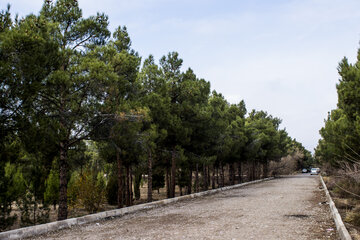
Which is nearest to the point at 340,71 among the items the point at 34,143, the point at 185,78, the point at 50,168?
Answer: the point at 185,78

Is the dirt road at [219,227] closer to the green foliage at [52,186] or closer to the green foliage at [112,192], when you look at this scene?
the green foliage at [52,186]

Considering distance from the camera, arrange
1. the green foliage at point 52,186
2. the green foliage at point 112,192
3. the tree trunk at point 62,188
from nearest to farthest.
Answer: the tree trunk at point 62,188, the green foliage at point 52,186, the green foliage at point 112,192

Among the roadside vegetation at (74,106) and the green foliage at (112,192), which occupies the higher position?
the roadside vegetation at (74,106)

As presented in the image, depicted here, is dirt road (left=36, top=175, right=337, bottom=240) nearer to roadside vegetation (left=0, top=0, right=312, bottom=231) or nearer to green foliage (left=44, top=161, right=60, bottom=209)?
roadside vegetation (left=0, top=0, right=312, bottom=231)

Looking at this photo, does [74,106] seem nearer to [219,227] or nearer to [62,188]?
[62,188]

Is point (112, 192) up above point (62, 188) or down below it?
below

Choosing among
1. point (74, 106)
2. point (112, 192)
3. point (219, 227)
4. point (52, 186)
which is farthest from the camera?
point (112, 192)

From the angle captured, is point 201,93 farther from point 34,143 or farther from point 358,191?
point 34,143

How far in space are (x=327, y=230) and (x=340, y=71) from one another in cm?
883

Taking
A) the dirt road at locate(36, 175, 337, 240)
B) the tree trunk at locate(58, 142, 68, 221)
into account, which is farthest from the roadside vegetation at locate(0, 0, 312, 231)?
the dirt road at locate(36, 175, 337, 240)

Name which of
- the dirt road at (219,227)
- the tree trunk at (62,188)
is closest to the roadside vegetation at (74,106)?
the tree trunk at (62,188)

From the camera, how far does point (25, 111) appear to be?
372 inches

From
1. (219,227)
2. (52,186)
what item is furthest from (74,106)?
(52,186)

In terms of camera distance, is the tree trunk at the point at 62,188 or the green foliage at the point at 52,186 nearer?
the tree trunk at the point at 62,188
